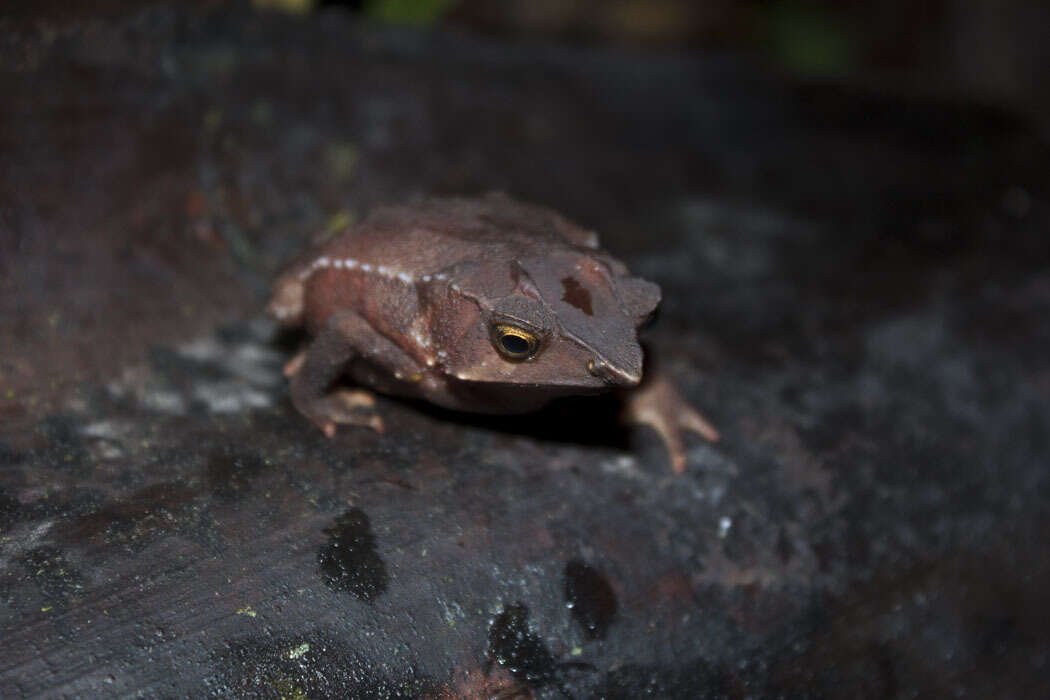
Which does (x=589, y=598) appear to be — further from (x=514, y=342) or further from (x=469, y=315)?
(x=469, y=315)

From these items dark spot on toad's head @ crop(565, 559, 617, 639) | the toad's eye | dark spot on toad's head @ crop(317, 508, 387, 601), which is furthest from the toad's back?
dark spot on toad's head @ crop(565, 559, 617, 639)

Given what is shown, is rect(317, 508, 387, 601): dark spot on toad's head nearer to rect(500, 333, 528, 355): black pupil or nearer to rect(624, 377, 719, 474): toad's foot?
rect(500, 333, 528, 355): black pupil

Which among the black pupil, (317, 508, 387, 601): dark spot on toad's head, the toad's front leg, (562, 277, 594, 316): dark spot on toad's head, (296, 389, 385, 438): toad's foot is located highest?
(562, 277, 594, 316): dark spot on toad's head

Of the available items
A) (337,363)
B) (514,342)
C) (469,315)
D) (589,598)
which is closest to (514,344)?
(514,342)

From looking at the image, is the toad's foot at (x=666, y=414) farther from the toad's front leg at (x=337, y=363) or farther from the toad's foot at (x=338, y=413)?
the toad's foot at (x=338, y=413)

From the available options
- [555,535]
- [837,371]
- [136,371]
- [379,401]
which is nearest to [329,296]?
[379,401]

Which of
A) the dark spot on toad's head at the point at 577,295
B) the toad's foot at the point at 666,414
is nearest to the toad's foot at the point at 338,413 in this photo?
the dark spot on toad's head at the point at 577,295

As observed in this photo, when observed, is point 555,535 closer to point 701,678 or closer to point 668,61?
point 701,678
